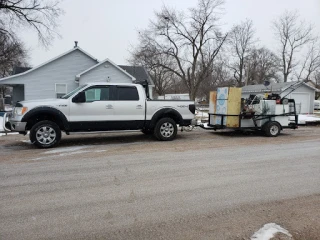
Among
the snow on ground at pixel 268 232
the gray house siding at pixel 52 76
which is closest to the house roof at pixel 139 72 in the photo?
the gray house siding at pixel 52 76

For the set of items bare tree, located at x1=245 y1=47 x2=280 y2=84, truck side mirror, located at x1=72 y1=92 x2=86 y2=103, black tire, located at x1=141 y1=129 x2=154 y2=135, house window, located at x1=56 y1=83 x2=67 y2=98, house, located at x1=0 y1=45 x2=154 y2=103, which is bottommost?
black tire, located at x1=141 y1=129 x2=154 y2=135

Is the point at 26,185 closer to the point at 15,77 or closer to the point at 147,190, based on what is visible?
the point at 147,190

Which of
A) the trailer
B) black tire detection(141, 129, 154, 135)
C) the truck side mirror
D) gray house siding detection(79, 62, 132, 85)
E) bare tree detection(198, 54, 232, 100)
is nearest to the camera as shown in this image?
the truck side mirror

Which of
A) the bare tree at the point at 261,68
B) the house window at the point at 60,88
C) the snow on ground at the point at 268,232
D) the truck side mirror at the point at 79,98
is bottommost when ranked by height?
the snow on ground at the point at 268,232

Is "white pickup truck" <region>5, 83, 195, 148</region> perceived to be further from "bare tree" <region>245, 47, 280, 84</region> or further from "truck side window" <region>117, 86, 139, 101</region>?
"bare tree" <region>245, 47, 280, 84</region>

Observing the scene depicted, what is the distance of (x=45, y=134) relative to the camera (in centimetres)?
834

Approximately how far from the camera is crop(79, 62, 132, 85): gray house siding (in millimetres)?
22281

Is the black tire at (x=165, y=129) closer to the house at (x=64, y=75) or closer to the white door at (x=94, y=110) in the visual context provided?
the white door at (x=94, y=110)

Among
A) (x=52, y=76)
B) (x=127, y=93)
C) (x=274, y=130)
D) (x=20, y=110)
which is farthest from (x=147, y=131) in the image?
(x=52, y=76)

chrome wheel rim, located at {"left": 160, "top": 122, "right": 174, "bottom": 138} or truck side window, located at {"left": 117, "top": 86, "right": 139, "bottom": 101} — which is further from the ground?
truck side window, located at {"left": 117, "top": 86, "right": 139, "bottom": 101}

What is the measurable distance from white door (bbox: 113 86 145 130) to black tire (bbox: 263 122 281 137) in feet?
17.1

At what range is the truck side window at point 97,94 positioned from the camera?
29.5 feet

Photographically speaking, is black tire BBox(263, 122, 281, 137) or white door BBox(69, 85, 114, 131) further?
black tire BBox(263, 122, 281, 137)

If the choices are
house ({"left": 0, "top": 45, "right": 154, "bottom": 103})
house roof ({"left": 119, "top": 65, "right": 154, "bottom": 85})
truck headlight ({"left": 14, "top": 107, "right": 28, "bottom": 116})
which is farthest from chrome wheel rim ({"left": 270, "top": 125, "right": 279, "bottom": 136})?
house roof ({"left": 119, "top": 65, "right": 154, "bottom": 85})
